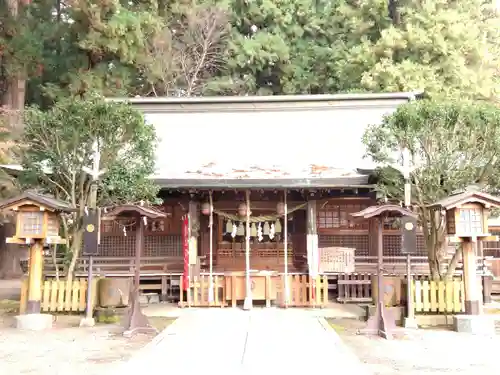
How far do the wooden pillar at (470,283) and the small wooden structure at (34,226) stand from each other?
8.86m

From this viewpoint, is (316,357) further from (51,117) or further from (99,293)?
(51,117)

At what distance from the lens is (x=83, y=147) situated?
480 inches

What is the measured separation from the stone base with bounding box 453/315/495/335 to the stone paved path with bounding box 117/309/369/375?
2.75m

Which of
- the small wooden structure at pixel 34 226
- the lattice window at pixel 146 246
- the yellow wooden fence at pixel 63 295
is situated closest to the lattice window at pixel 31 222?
the small wooden structure at pixel 34 226

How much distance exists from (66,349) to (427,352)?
20.2 feet

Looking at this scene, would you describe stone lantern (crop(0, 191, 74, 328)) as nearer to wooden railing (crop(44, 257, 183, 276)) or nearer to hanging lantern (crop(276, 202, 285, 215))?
wooden railing (crop(44, 257, 183, 276))

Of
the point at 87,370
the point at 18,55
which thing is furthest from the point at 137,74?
the point at 87,370

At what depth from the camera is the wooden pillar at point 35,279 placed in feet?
35.6

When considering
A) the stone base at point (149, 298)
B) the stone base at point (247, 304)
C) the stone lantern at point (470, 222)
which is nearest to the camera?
the stone lantern at point (470, 222)

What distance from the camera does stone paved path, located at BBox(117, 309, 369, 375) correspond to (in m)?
7.25

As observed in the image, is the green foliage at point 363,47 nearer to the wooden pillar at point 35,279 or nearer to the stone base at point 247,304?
the stone base at point 247,304

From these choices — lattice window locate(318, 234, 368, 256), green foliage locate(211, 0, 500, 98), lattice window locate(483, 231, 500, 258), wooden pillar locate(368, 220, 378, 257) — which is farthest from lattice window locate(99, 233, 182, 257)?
green foliage locate(211, 0, 500, 98)

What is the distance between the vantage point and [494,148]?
11750 millimetres

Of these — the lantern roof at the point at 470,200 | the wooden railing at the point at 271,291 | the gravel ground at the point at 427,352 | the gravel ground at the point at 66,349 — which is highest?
the lantern roof at the point at 470,200
